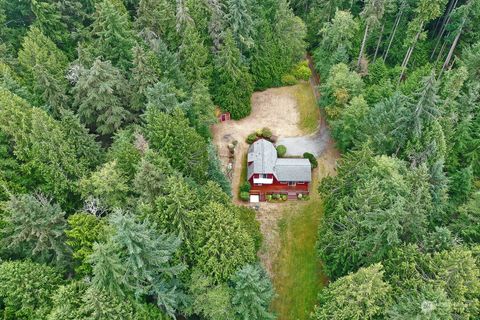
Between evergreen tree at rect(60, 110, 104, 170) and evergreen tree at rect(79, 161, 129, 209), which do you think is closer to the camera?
evergreen tree at rect(79, 161, 129, 209)

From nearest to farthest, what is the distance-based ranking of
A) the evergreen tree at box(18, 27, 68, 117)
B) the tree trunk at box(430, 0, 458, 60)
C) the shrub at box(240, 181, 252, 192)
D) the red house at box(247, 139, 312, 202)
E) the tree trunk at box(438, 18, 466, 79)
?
the evergreen tree at box(18, 27, 68, 117) → the red house at box(247, 139, 312, 202) → the shrub at box(240, 181, 252, 192) → the tree trunk at box(438, 18, 466, 79) → the tree trunk at box(430, 0, 458, 60)

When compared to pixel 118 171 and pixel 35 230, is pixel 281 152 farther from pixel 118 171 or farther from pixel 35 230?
pixel 35 230

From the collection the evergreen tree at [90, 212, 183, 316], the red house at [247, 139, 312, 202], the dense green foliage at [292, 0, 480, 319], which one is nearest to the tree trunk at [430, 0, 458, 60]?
the dense green foliage at [292, 0, 480, 319]

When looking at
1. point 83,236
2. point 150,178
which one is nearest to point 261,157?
point 150,178

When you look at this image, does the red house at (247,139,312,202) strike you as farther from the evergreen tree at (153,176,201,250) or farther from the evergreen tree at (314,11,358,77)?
the evergreen tree at (314,11,358,77)

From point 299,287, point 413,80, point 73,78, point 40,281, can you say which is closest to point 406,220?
point 299,287

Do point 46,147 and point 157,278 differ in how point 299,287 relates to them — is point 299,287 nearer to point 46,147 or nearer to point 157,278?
point 157,278
